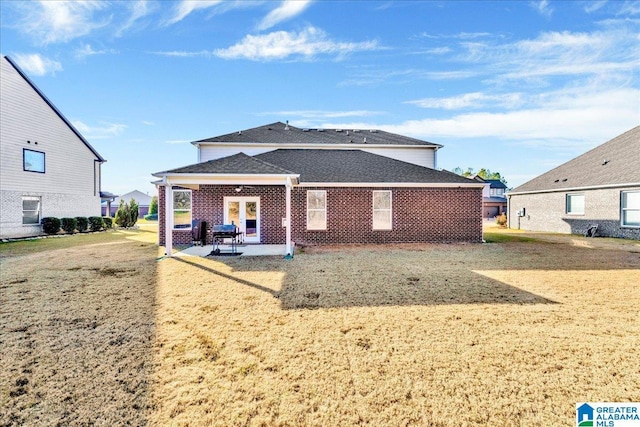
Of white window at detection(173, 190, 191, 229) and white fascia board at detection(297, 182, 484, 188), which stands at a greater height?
white fascia board at detection(297, 182, 484, 188)

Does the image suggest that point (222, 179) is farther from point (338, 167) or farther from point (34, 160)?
point (34, 160)

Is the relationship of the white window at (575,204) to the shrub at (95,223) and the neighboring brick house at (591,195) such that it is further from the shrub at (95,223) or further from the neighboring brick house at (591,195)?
the shrub at (95,223)

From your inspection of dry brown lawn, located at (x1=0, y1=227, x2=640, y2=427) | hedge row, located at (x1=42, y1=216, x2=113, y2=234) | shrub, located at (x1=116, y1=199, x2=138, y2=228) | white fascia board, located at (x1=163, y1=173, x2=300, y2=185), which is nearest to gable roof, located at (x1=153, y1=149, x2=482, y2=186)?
white fascia board, located at (x1=163, y1=173, x2=300, y2=185)

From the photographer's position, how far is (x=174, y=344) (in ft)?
13.4

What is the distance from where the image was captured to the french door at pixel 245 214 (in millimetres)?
14102

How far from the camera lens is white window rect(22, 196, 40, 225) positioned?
18.7 m

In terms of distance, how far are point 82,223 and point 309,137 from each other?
1771cm

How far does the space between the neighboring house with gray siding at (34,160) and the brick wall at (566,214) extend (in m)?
33.5

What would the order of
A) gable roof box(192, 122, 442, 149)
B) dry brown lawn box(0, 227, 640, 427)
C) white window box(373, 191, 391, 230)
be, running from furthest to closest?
gable roof box(192, 122, 442, 149), white window box(373, 191, 391, 230), dry brown lawn box(0, 227, 640, 427)

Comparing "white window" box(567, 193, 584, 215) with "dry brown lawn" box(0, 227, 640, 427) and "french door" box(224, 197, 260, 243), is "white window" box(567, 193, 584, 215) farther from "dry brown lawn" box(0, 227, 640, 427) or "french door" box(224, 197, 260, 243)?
"french door" box(224, 197, 260, 243)

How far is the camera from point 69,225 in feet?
68.1

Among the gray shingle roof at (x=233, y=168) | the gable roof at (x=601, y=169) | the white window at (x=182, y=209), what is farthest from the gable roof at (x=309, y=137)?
the gable roof at (x=601, y=169)

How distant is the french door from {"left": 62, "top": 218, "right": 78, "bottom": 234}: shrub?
47.2 feet

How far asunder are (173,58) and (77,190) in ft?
45.4
